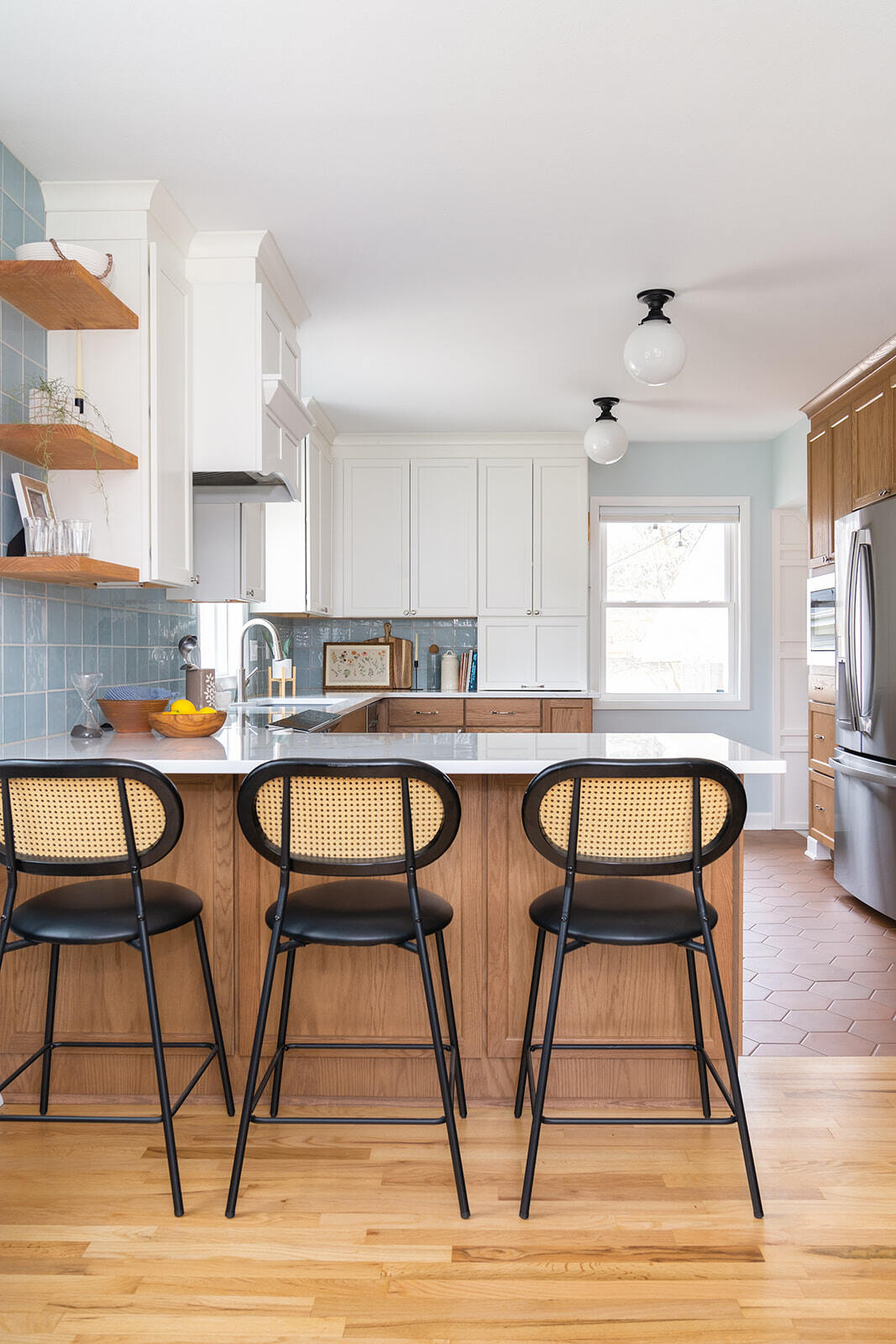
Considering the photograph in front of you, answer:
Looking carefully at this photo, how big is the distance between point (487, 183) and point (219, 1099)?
2.61 metres

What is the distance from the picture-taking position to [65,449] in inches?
98.5

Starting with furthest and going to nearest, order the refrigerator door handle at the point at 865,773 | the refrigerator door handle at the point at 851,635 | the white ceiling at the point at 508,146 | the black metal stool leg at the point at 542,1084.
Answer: the refrigerator door handle at the point at 851,635
the refrigerator door handle at the point at 865,773
the white ceiling at the point at 508,146
the black metal stool leg at the point at 542,1084

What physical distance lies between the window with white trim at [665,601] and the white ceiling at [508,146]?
220cm

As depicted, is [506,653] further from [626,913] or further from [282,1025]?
[626,913]

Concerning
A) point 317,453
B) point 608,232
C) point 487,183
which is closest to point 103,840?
A: point 487,183

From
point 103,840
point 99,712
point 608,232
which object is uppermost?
point 608,232

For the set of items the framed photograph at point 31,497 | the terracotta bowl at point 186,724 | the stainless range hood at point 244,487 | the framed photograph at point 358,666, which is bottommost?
the terracotta bowl at point 186,724

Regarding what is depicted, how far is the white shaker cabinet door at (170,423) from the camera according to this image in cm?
281

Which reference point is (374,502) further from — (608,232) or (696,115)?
(696,115)

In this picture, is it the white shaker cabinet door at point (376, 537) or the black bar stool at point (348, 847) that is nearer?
the black bar stool at point (348, 847)

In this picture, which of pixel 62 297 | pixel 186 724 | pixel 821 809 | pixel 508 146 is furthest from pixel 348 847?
pixel 821 809

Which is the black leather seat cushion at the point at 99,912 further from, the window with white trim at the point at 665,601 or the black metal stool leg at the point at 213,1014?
the window with white trim at the point at 665,601

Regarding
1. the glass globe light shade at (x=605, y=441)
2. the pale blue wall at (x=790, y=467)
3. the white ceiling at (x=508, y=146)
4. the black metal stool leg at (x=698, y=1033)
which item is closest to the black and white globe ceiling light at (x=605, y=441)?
the glass globe light shade at (x=605, y=441)

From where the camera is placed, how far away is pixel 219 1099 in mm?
2352
